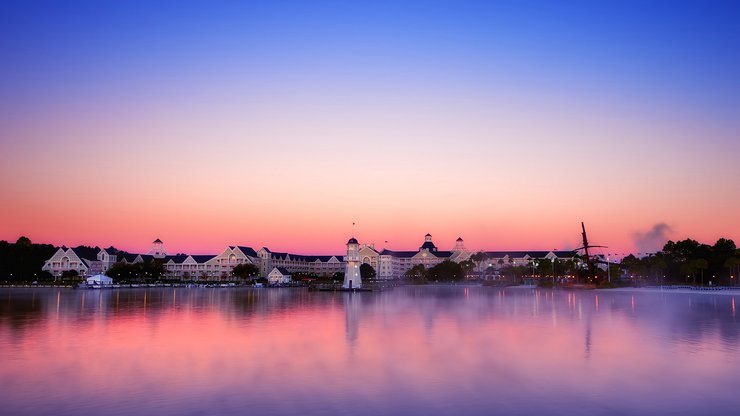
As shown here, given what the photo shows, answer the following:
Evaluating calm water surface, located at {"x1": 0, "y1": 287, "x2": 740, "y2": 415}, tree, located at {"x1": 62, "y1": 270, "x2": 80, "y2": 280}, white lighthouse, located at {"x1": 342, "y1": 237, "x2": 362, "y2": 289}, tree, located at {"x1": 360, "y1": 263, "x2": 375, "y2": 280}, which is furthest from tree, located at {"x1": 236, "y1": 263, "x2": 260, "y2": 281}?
calm water surface, located at {"x1": 0, "y1": 287, "x2": 740, "y2": 415}

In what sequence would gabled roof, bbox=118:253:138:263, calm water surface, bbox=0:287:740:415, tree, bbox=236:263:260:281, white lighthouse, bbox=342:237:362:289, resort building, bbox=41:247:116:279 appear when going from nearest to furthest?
calm water surface, bbox=0:287:740:415 < white lighthouse, bbox=342:237:362:289 < resort building, bbox=41:247:116:279 < tree, bbox=236:263:260:281 < gabled roof, bbox=118:253:138:263

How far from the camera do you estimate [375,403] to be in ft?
52.7

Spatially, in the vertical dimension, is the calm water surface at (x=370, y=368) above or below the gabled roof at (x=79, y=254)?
below

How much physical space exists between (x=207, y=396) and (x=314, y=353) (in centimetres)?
920

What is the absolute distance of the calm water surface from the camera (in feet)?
52.1

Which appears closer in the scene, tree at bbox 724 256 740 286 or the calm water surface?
the calm water surface

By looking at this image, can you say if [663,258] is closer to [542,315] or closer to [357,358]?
[542,315]

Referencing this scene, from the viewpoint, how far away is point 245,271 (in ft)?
582

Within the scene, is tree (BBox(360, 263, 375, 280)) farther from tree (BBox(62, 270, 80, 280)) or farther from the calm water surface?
the calm water surface

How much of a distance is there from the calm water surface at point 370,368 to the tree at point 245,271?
139 m

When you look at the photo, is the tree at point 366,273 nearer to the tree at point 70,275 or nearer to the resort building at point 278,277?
the resort building at point 278,277

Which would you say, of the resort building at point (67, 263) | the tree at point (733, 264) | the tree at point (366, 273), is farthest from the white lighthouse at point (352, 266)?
the resort building at point (67, 263)

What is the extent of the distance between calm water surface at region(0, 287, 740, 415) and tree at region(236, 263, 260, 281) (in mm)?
138545

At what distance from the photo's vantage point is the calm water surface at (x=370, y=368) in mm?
15883
